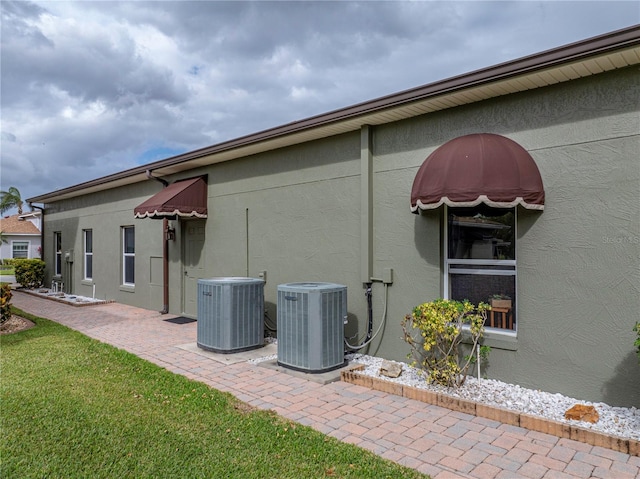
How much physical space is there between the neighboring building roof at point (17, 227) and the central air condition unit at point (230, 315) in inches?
1364

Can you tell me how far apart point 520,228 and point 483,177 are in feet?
3.15

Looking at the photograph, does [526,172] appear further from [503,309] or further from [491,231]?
[503,309]

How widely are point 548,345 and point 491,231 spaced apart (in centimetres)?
152

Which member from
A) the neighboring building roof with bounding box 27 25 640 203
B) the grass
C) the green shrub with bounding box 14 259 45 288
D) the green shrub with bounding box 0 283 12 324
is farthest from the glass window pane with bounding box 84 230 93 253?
the grass

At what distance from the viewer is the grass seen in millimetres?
3143

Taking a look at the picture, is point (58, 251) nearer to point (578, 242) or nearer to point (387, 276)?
point (387, 276)

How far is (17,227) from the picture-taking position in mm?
34625

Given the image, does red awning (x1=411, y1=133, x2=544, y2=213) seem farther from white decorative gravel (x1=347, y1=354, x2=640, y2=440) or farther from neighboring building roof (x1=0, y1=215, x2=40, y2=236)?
neighboring building roof (x1=0, y1=215, x2=40, y2=236)

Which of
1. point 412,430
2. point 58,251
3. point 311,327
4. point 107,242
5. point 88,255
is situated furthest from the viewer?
point 58,251

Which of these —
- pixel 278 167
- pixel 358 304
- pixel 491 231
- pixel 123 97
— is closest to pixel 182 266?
pixel 278 167

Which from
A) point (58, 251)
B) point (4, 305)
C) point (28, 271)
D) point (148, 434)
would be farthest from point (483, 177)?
point (28, 271)

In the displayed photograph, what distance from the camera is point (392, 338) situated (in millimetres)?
6184

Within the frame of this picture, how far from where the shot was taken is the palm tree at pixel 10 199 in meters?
46.3

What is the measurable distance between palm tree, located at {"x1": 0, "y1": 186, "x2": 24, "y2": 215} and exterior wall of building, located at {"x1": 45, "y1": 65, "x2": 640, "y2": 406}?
49.8m
